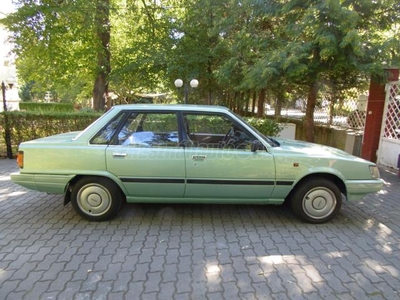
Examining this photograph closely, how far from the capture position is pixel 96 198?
338 cm

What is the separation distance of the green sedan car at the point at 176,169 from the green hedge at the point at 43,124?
3.69m

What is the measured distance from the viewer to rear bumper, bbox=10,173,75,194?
329 centimetres

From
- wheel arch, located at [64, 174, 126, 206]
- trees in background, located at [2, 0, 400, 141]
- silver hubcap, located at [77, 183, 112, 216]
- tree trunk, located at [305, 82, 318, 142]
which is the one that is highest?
trees in background, located at [2, 0, 400, 141]

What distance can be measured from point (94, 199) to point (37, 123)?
4.90m

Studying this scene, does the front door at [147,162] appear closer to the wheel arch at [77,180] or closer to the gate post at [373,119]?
the wheel arch at [77,180]

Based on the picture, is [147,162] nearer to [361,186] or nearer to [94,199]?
[94,199]

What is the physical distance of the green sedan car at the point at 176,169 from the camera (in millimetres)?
3264

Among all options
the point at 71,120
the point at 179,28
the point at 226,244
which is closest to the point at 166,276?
the point at 226,244

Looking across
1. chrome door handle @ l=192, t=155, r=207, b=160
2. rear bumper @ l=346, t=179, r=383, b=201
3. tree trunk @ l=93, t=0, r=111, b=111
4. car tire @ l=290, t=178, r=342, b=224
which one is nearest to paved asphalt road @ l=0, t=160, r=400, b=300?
car tire @ l=290, t=178, r=342, b=224

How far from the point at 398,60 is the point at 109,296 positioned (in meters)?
6.86

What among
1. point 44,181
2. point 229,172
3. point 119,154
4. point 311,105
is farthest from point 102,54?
point 229,172

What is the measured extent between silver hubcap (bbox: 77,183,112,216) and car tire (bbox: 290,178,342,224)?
242 centimetres

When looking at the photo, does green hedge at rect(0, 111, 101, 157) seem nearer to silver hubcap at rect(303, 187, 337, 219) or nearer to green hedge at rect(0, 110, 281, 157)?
green hedge at rect(0, 110, 281, 157)

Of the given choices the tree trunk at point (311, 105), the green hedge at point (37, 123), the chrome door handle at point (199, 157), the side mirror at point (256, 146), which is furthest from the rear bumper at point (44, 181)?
the tree trunk at point (311, 105)
